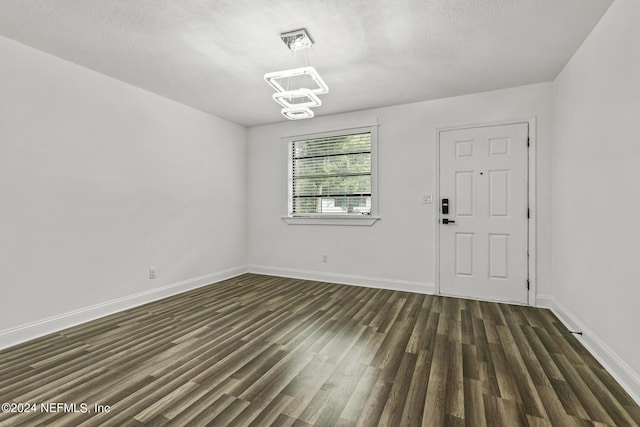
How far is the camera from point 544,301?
352 centimetres

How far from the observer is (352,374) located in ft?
6.83

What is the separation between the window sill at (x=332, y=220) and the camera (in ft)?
14.6

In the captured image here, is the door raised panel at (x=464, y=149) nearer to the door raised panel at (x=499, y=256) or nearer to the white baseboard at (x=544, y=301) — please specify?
the door raised panel at (x=499, y=256)

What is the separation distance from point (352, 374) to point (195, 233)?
10.6 feet

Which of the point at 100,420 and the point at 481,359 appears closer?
the point at 100,420

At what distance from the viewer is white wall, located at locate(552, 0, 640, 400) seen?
1898 mm

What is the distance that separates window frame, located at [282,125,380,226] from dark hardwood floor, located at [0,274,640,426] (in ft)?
4.98

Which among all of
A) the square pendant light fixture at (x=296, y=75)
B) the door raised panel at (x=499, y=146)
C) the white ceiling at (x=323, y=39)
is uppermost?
the white ceiling at (x=323, y=39)

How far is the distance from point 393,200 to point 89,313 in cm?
390

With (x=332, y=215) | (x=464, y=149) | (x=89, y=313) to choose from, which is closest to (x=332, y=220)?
(x=332, y=215)

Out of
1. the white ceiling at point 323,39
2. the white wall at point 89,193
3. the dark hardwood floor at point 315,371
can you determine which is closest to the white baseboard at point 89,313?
the white wall at point 89,193

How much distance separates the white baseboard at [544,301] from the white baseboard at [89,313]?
4485 mm

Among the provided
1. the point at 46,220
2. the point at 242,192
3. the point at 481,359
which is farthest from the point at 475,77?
the point at 46,220

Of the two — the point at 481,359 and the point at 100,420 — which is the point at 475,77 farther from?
the point at 100,420
